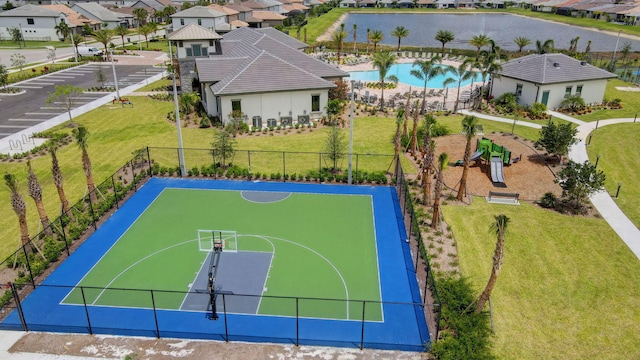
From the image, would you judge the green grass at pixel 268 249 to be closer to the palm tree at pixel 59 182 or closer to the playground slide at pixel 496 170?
the palm tree at pixel 59 182

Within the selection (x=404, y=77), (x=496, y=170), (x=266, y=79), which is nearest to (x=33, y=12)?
(x=404, y=77)

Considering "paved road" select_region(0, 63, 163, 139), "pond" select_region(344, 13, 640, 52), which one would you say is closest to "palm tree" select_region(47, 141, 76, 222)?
"paved road" select_region(0, 63, 163, 139)

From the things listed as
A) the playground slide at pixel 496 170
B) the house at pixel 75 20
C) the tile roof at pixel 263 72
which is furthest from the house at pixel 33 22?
the playground slide at pixel 496 170

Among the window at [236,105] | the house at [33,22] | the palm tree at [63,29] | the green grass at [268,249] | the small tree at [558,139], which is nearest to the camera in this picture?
the green grass at [268,249]

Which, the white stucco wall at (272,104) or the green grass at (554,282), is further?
the white stucco wall at (272,104)

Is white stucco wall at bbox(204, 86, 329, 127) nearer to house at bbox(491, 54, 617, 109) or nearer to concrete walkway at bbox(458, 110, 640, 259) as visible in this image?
house at bbox(491, 54, 617, 109)

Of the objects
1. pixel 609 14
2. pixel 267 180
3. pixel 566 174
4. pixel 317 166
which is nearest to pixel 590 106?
pixel 566 174

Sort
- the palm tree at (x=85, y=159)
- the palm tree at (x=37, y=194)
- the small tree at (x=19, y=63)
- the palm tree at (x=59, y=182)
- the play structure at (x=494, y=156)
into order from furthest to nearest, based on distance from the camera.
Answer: the small tree at (x=19, y=63)
the play structure at (x=494, y=156)
the palm tree at (x=85, y=159)
the palm tree at (x=59, y=182)
the palm tree at (x=37, y=194)

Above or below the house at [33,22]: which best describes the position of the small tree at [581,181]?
below

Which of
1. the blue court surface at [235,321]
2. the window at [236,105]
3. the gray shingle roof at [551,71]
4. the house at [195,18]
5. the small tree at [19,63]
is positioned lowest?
the blue court surface at [235,321]
